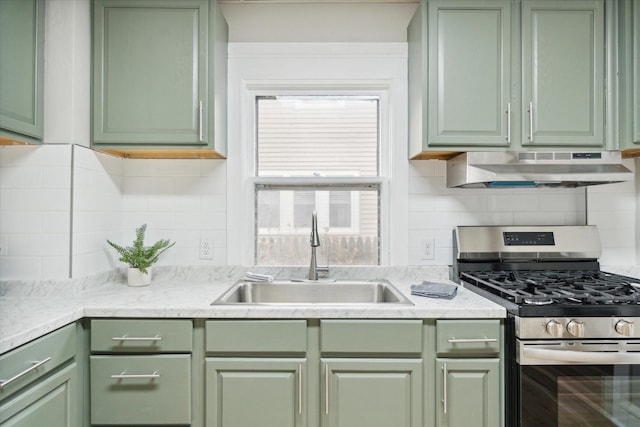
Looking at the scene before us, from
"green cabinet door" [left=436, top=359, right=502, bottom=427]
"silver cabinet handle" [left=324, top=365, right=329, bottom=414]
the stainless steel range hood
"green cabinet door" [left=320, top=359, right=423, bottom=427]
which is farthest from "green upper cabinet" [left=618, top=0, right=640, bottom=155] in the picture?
"silver cabinet handle" [left=324, top=365, right=329, bottom=414]

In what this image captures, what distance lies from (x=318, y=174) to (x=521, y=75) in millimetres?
1178

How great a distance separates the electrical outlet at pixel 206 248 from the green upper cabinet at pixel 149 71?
606mm

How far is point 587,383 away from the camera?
4.81ft

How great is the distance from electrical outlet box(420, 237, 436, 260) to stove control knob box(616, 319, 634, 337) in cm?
92

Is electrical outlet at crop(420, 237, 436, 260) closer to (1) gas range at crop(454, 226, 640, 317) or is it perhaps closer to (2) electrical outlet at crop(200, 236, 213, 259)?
(1) gas range at crop(454, 226, 640, 317)

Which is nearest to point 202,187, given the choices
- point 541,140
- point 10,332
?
point 10,332

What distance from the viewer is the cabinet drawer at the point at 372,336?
1.58 m

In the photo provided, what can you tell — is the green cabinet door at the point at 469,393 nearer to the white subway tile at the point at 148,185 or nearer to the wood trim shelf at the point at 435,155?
the wood trim shelf at the point at 435,155

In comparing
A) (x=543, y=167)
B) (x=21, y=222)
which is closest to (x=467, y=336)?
(x=543, y=167)

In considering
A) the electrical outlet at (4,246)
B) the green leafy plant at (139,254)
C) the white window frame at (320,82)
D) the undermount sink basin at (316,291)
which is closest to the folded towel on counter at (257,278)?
the undermount sink basin at (316,291)

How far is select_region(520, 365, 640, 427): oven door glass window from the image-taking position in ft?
4.80

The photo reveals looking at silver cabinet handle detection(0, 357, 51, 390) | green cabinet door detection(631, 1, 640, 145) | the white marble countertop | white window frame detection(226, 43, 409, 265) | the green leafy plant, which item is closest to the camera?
silver cabinet handle detection(0, 357, 51, 390)

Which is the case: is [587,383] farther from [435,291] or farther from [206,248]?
[206,248]

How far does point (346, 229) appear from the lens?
2.32 metres
